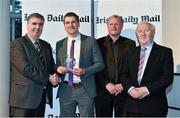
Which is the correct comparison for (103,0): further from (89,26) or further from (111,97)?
(111,97)

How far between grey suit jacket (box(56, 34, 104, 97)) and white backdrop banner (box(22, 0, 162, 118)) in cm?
89

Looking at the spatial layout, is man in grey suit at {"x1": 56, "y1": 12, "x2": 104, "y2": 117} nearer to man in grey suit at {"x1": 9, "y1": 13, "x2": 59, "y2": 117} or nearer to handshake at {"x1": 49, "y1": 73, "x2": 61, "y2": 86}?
handshake at {"x1": 49, "y1": 73, "x2": 61, "y2": 86}

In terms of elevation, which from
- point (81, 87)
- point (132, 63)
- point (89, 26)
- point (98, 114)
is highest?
point (89, 26)

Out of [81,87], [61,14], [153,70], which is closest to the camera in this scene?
[153,70]

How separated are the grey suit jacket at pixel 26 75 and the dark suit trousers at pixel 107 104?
69cm

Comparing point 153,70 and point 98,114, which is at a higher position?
point 153,70

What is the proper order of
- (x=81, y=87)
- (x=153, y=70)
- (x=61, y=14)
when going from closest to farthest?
(x=153, y=70)
(x=81, y=87)
(x=61, y=14)

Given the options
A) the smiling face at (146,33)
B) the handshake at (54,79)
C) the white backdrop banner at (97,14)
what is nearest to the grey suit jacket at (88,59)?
the handshake at (54,79)

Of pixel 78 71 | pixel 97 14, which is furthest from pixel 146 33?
pixel 97 14

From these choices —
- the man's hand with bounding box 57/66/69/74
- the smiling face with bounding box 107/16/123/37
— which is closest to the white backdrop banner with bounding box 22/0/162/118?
the smiling face with bounding box 107/16/123/37

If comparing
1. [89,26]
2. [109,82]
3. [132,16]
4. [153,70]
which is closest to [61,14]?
[89,26]

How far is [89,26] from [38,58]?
1.38 meters

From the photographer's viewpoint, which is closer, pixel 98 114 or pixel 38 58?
pixel 38 58

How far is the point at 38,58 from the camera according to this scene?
335 cm
